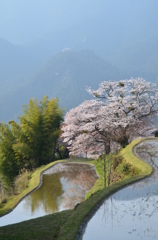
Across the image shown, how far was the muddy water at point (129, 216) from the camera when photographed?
4.78 metres

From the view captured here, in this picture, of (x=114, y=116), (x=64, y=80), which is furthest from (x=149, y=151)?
(x=64, y=80)

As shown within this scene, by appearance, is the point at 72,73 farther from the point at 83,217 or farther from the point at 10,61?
the point at 83,217

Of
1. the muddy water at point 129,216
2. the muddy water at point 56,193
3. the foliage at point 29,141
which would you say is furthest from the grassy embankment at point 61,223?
the foliage at point 29,141

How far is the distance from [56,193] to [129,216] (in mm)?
5979

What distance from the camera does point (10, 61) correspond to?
194 meters

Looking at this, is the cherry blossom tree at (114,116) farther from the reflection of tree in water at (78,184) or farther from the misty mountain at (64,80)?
the misty mountain at (64,80)

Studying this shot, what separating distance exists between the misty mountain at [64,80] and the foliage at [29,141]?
10340 cm

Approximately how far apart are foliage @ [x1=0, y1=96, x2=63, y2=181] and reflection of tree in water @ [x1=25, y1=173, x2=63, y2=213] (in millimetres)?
4853

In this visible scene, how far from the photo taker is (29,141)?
715 inches

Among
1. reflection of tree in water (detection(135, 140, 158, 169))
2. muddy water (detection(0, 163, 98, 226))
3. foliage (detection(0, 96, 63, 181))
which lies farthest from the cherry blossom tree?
muddy water (detection(0, 163, 98, 226))

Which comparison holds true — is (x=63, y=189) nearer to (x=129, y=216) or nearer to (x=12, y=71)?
(x=129, y=216)

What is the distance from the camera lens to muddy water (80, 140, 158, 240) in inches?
188

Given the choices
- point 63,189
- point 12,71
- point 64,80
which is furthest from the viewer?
point 12,71

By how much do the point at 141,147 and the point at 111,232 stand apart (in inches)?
350
